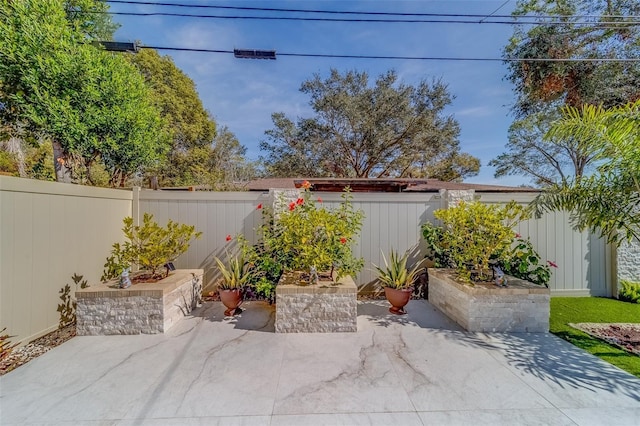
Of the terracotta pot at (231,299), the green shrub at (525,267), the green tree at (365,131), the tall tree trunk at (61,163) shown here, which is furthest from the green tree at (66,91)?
the green tree at (365,131)

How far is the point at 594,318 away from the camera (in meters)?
4.04

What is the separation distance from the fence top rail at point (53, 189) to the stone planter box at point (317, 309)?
3193 millimetres

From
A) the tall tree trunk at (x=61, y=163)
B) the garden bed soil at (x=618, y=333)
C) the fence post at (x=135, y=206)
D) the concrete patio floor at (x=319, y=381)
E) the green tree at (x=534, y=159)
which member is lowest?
the concrete patio floor at (x=319, y=381)

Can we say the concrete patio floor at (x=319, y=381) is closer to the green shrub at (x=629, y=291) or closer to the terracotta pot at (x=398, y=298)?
the terracotta pot at (x=398, y=298)

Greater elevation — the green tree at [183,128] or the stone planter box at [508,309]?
the green tree at [183,128]

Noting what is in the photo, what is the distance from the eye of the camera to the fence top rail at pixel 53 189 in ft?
9.63

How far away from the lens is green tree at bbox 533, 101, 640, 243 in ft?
10.0

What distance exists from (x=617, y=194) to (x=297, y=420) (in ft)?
14.7

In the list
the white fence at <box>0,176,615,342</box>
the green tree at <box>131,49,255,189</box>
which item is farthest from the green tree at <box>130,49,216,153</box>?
the white fence at <box>0,176,615,342</box>

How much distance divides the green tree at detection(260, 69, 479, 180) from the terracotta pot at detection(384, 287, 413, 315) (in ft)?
35.1

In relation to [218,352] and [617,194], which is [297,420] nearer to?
[218,352]

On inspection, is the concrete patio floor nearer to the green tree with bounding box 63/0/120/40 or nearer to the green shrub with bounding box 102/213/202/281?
the green shrub with bounding box 102/213/202/281

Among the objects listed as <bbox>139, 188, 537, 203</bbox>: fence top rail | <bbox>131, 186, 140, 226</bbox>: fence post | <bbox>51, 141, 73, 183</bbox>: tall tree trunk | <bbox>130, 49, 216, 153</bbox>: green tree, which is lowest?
<bbox>131, 186, 140, 226</bbox>: fence post

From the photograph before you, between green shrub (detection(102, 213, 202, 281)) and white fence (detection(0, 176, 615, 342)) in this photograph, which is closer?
green shrub (detection(102, 213, 202, 281))
